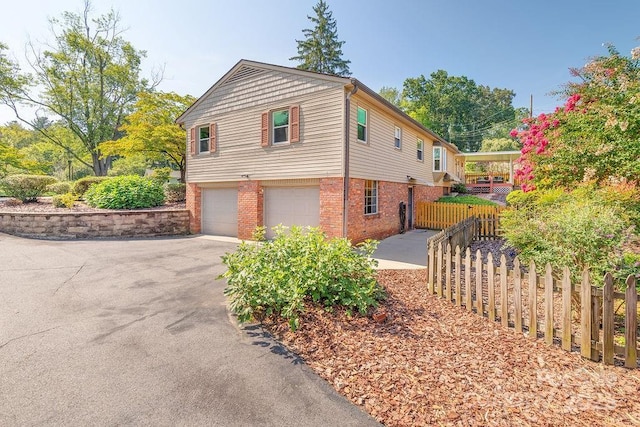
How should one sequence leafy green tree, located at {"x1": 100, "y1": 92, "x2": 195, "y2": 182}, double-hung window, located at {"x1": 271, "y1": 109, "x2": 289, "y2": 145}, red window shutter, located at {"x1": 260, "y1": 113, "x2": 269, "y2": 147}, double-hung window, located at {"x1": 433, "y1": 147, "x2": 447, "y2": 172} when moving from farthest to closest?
double-hung window, located at {"x1": 433, "y1": 147, "x2": 447, "y2": 172}, leafy green tree, located at {"x1": 100, "y1": 92, "x2": 195, "y2": 182}, red window shutter, located at {"x1": 260, "y1": 113, "x2": 269, "y2": 147}, double-hung window, located at {"x1": 271, "y1": 109, "x2": 289, "y2": 145}

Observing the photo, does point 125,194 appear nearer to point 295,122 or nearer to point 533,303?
point 295,122

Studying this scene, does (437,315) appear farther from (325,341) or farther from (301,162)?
(301,162)

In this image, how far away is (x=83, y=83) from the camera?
28031mm

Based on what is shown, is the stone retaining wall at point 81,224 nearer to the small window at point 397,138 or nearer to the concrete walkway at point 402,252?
the concrete walkway at point 402,252

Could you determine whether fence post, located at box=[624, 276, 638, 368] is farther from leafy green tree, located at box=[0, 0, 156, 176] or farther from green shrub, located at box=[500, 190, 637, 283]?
leafy green tree, located at box=[0, 0, 156, 176]

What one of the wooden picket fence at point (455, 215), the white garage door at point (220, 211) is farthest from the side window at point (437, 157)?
the white garage door at point (220, 211)

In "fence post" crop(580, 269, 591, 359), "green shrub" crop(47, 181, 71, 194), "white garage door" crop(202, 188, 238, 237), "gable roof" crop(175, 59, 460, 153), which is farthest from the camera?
"green shrub" crop(47, 181, 71, 194)

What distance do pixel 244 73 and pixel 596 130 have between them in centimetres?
1176

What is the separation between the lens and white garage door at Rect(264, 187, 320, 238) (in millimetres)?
10812

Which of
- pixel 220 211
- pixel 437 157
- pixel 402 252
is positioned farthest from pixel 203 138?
pixel 437 157

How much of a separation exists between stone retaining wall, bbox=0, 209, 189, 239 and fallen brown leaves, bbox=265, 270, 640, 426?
11.1 metres

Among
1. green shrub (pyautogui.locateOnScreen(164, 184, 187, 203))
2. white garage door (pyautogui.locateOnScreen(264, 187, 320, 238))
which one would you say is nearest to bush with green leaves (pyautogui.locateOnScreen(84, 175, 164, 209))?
green shrub (pyautogui.locateOnScreen(164, 184, 187, 203))

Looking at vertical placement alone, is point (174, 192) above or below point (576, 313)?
above

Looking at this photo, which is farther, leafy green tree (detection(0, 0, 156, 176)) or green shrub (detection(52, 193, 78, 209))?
leafy green tree (detection(0, 0, 156, 176))
